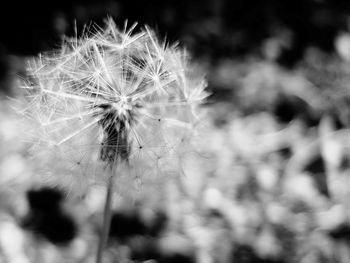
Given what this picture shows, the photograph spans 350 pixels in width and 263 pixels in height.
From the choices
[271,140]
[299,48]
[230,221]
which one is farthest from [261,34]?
[230,221]

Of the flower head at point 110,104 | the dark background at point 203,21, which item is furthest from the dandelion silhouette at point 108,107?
the dark background at point 203,21

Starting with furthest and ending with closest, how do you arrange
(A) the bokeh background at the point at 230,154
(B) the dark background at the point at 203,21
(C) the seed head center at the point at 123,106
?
(B) the dark background at the point at 203,21
(A) the bokeh background at the point at 230,154
(C) the seed head center at the point at 123,106

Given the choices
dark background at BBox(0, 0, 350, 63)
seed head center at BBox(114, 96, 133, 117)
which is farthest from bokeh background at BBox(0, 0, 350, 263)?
seed head center at BBox(114, 96, 133, 117)

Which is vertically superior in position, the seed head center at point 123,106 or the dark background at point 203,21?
the dark background at point 203,21

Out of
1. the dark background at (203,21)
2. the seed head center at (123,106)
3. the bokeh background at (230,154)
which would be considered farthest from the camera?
the dark background at (203,21)

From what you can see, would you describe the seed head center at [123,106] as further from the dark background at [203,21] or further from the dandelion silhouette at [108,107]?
the dark background at [203,21]

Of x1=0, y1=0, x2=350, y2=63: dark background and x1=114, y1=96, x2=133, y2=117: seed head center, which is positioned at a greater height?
x1=0, y1=0, x2=350, y2=63: dark background

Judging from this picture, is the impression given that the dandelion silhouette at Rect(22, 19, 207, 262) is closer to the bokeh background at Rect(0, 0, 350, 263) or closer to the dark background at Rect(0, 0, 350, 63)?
the bokeh background at Rect(0, 0, 350, 263)

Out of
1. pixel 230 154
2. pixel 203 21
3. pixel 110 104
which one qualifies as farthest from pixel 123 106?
pixel 203 21
